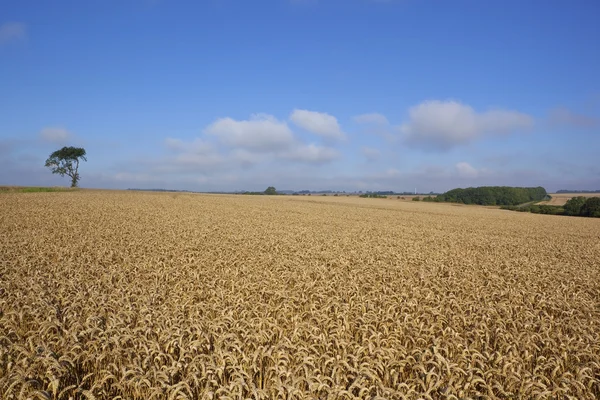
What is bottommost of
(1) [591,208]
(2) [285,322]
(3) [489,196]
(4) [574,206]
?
(2) [285,322]

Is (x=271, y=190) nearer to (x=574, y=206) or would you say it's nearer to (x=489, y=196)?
(x=489, y=196)

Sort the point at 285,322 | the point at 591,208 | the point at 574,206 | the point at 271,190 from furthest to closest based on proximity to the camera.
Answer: the point at 271,190 → the point at 574,206 → the point at 591,208 → the point at 285,322

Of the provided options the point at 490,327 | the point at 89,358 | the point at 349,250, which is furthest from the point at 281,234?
the point at 89,358

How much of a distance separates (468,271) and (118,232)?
14592 millimetres

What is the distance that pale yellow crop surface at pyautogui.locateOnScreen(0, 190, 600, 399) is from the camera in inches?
148

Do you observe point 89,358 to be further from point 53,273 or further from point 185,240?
point 185,240

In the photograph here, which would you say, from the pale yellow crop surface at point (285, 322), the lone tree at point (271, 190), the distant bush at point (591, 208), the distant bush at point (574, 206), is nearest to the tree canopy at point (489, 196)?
the distant bush at point (574, 206)

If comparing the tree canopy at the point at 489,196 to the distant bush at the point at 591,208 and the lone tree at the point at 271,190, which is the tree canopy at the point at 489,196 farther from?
the lone tree at the point at 271,190

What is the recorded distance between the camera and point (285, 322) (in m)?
5.74

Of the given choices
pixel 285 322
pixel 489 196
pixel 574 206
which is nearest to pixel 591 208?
pixel 574 206

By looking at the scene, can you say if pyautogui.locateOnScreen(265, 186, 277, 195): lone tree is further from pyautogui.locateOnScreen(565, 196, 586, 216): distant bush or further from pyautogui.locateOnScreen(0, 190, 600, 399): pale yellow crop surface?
pyautogui.locateOnScreen(0, 190, 600, 399): pale yellow crop surface

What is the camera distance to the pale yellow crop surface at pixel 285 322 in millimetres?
3770

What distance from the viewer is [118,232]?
15773 mm

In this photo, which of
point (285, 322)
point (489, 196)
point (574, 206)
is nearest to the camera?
point (285, 322)
